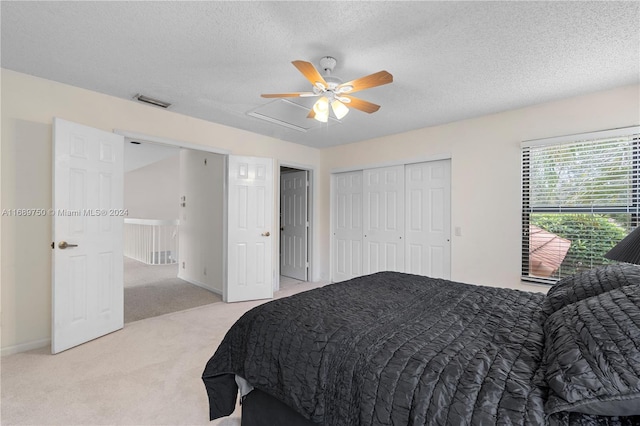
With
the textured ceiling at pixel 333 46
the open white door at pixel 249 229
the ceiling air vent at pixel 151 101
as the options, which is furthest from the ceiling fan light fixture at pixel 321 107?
the open white door at pixel 249 229

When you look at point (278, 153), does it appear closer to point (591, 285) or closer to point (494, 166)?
point (494, 166)

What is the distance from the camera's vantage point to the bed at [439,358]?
0.83 metres

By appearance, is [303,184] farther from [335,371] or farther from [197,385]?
[335,371]

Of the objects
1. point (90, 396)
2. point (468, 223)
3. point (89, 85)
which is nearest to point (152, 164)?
point (89, 85)

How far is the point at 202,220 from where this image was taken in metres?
4.83

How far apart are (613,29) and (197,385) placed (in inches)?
144

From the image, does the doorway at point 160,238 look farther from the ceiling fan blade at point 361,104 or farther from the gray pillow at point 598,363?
the gray pillow at point 598,363

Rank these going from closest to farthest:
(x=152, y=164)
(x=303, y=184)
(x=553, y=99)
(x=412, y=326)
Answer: (x=412, y=326)
(x=553, y=99)
(x=303, y=184)
(x=152, y=164)

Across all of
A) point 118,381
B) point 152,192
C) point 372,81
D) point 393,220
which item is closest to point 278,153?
point 393,220

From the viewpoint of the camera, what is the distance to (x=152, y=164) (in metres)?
8.22

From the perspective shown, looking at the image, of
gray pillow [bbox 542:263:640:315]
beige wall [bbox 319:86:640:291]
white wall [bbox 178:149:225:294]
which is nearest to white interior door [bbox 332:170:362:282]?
beige wall [bbox 319:86:640:291]

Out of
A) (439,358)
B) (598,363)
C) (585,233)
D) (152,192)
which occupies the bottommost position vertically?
(439,358)

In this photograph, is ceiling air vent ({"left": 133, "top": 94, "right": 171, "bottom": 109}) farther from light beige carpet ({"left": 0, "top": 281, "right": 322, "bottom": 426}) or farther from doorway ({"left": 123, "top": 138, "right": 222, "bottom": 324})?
light beige carpet ({"left": 0, "top": 281, "right": 322, "bottom": 426})

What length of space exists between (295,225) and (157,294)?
2524mm
